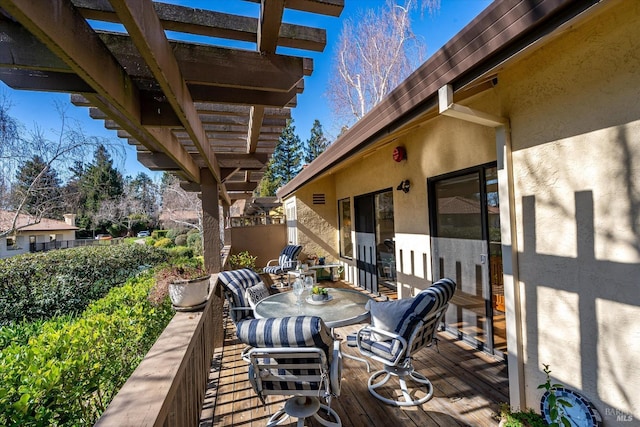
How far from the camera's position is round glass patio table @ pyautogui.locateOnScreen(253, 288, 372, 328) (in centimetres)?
269

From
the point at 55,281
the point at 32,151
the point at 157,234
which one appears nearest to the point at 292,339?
the point at 55,281

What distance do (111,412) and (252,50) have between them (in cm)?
186

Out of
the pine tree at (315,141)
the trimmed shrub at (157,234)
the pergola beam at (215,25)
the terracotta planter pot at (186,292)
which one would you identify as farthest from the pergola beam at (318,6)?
the pine tree at (315,141)

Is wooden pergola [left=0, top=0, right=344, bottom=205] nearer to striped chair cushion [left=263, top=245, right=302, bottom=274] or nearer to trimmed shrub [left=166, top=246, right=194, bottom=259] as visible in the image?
striped chair cushion [left=263, top=245, right=302, bottom=274]

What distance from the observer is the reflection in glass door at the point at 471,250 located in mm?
3314

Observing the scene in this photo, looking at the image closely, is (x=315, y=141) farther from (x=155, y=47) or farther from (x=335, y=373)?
(x=155, y=47)

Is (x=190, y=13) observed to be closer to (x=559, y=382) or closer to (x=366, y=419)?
(x=366, y=419)

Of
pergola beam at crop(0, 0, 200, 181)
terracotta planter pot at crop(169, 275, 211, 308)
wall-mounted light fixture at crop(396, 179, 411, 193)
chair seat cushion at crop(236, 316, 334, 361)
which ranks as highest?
pergola beam at crop(0, 0, 200, 181)

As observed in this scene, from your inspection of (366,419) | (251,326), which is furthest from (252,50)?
(366,419)

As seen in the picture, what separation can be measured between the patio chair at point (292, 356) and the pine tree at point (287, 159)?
86.7 feet

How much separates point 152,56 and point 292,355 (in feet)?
5.92

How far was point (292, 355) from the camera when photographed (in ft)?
6.38

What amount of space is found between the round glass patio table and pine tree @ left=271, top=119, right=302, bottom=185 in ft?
82.6

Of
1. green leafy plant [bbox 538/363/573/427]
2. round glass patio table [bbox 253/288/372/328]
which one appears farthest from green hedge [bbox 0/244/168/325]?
green leafy plant [bbox 538/363/573/427]
